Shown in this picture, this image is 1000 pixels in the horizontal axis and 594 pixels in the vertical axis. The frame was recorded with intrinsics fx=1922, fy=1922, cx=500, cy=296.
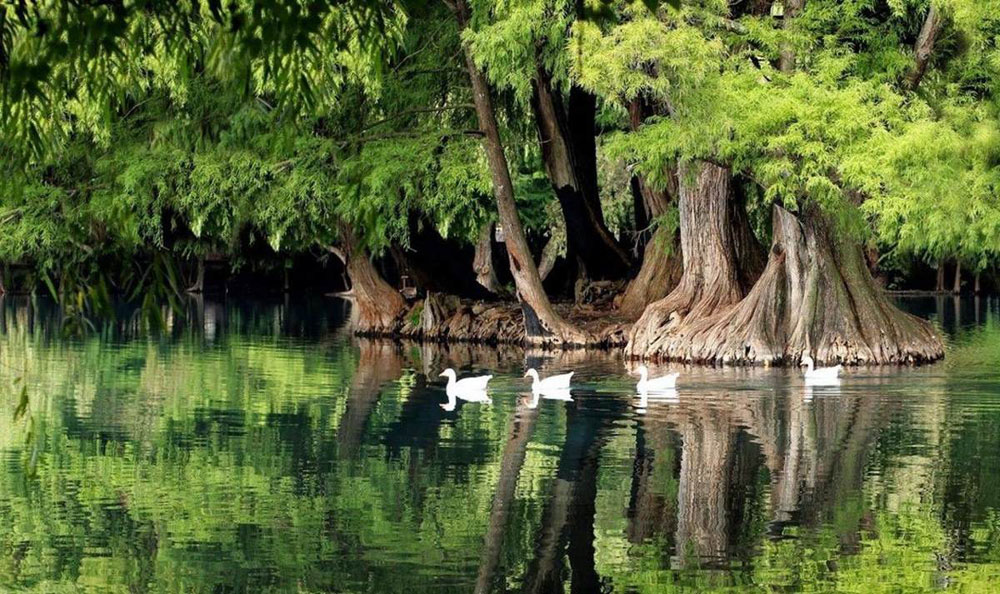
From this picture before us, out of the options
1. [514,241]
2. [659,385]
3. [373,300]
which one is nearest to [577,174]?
[514,241]

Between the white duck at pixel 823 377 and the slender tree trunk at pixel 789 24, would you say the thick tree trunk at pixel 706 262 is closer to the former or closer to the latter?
the slender tree trunk at pixel 789 24

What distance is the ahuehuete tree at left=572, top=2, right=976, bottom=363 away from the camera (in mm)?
27484

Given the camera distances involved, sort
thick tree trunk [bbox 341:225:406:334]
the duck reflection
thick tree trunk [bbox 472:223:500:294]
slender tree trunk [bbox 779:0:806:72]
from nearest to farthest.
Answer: the duck reflection < slender tree trunk [bbox 779:0:806:72] < thick tree trunk [bbox 341:225:406:334] < thick tree trunk [bbox 472:223:500:294]

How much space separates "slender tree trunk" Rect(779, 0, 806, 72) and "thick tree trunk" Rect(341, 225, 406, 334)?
12.7 metres

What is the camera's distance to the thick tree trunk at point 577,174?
3691 centimetres

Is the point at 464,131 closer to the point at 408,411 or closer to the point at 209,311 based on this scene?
the point at 408,411

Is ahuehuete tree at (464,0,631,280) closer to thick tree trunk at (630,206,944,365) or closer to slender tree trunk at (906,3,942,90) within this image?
thick tree trunk at (630,206,944,365)

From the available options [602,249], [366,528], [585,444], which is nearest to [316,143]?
[602,249]

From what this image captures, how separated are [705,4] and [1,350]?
1419 cm

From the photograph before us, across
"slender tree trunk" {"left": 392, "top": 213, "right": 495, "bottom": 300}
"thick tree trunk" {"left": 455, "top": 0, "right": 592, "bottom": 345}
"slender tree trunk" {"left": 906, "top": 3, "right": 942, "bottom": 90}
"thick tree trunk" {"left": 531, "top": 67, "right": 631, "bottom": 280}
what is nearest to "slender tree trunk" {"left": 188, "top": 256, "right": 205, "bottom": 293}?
"slender tree trunk" {"left": 392, "top": 213, "right": 495, "bottom": 300}

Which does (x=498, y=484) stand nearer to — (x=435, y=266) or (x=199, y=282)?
(x=435, y=266)

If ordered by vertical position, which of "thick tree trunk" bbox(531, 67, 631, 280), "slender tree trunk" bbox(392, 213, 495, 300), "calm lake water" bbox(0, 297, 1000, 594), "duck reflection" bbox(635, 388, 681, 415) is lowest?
"calm lake water" bbox(0, 297, 1000, 594)

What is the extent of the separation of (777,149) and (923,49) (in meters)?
3.72

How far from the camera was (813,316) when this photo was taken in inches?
1185
